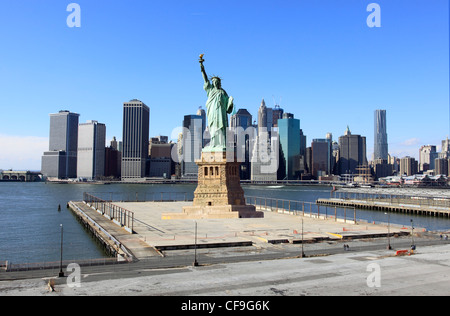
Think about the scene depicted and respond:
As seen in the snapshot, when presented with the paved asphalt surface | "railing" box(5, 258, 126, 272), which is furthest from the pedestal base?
"railing" box(5, 258, 126, 272)

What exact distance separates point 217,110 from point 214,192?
1278 centimetres

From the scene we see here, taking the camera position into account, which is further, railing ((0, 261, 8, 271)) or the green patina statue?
the green patina statue

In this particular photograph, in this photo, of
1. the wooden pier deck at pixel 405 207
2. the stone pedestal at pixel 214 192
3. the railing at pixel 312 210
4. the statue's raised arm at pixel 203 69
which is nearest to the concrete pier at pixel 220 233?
the stone pedestal at pixel 214 192

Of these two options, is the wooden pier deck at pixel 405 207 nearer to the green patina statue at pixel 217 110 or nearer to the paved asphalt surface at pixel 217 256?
the paved asphalt surface at pixel 217 256

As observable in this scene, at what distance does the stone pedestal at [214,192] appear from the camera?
6297 cm

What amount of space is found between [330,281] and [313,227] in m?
28.4

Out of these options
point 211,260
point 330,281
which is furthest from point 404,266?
point 211,260

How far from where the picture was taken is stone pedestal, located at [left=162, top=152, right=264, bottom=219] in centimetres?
6297

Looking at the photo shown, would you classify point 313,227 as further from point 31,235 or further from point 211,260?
point 31,235

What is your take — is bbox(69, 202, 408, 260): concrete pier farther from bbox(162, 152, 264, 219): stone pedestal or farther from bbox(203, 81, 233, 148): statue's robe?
bbox(203, 81, 233, 148): statue's robe

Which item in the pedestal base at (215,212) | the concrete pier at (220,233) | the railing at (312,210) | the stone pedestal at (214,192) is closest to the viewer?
the concrete pier at (220,233)

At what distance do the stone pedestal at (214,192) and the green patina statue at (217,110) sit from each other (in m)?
1.96

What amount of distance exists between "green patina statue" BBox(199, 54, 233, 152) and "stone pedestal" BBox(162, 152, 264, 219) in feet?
6.43

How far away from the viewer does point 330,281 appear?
1073 inches
